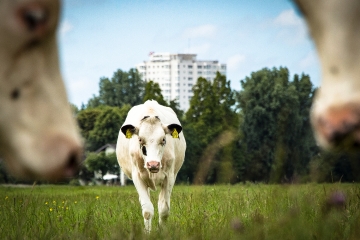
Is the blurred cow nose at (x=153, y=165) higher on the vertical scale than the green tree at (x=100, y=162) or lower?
higher

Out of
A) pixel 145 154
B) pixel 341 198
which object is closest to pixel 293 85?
pixel 145 154

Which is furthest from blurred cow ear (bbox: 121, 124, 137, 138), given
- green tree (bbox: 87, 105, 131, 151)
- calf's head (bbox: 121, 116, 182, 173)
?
green tree (bbox: 87, 105, 131, 151)

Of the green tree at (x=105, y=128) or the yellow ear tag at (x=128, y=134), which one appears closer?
the yellow ear tag at (x=128, y=134)

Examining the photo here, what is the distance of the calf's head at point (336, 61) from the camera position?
144 centimetres

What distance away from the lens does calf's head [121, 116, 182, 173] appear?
33.0 ft

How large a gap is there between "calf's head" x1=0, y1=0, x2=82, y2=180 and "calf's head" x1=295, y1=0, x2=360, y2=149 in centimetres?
57

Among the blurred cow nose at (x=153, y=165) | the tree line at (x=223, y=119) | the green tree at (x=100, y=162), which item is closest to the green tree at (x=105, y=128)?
the tree line at (x=223, y=119)

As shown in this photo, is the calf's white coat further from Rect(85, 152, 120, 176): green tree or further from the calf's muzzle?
Rect(85, 152, 120, 176): green tree

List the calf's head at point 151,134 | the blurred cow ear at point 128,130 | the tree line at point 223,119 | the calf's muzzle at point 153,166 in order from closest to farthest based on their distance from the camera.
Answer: the calf's muzzle at point 153,166 → the calf's head at point 151,134 → the blurred cow ear at point 128,130 → the tree line at point 223,119

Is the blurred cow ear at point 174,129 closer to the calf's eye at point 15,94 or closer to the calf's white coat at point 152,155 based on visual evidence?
the calf's white coat at point 152,155

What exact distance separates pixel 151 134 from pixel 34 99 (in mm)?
8976

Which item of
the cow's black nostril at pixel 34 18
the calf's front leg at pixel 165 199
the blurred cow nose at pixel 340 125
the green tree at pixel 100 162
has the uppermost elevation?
the cow's black nostril at pixel 34 18

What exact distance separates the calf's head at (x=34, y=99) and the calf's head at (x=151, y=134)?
837 centimetres

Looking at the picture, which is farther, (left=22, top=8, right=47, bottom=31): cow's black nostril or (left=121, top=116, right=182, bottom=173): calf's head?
(left=121, top=116, right=182, bottom=173): calf's head
